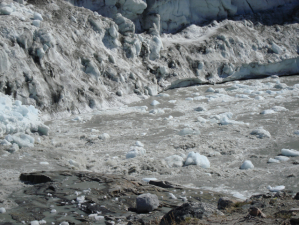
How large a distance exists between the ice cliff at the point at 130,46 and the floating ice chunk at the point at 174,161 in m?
4.27

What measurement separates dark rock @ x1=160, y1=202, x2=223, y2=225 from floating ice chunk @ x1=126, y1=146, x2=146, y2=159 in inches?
120

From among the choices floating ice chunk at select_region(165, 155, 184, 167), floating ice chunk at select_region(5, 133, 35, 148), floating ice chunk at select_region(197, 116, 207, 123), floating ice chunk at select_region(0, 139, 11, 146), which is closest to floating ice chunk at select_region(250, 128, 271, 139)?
floating ice chunk at select_region(197, 116, 207, 123)

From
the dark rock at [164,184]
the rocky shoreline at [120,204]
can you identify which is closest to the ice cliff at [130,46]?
the rocky shoreline at [120,204]

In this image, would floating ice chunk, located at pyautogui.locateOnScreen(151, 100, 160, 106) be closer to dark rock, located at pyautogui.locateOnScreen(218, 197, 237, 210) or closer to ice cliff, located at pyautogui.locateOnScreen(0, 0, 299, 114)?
ice cliff, located at pyautogui.locateOnScreen(0, 0, 299, 114)

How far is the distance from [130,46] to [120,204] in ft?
31.6

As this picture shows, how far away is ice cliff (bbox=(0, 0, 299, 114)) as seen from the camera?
9.46m

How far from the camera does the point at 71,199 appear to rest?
13.7 feet

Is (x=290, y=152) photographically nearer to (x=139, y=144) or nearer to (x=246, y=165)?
(x=246, y=165)

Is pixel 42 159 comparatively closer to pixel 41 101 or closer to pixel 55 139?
pixel 55 139

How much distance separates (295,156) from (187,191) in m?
2.85

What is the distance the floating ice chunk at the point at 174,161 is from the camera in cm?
612

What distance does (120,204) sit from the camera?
4188 millimetres

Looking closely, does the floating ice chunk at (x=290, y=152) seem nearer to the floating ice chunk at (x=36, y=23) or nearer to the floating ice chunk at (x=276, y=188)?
the floating ice chunk at (x=276, y=188)

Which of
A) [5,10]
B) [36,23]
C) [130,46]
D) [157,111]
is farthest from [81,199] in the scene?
[130,46]
